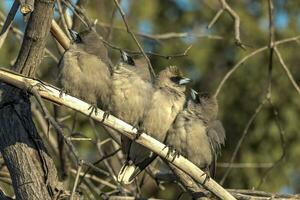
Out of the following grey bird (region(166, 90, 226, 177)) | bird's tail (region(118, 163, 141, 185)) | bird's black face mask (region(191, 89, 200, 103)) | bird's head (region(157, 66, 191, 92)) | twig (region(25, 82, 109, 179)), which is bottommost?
bird's tail (region(118, 163, 141, 185))

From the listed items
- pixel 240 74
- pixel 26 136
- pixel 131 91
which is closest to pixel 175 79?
pixel 131 91

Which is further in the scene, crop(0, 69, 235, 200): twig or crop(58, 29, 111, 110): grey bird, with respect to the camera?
crop(58, 29, 111, 110): grey bird

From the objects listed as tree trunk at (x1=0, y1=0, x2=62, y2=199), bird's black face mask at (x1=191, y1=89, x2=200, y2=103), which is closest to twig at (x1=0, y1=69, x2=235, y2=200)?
tree trunk at (x1=0, y1=0, x2=62, y2=199)

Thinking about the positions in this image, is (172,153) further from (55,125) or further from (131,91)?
(55,125)

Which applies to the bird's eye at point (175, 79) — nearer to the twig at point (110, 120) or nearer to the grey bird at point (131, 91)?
the grey bird at point (131, 91)

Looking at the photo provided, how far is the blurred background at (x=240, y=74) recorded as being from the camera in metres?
10.6

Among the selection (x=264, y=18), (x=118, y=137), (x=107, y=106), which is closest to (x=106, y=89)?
(x=107, y=106)

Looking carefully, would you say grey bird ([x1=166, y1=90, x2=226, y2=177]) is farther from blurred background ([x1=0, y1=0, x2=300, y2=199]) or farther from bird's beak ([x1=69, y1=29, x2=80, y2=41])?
blurred background ([x1=0, y1=0, x2=300, y2=199])

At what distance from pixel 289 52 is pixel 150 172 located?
522 centimetres

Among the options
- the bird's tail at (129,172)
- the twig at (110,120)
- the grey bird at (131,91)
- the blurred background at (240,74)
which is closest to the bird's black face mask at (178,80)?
the grey bird at (131,91)

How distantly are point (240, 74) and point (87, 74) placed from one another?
6419 mm

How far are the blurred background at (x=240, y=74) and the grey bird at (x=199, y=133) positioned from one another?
126 inches

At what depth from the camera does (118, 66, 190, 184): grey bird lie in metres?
5.64

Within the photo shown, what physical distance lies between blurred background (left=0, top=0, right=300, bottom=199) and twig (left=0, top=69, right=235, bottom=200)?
4273 millimetres
